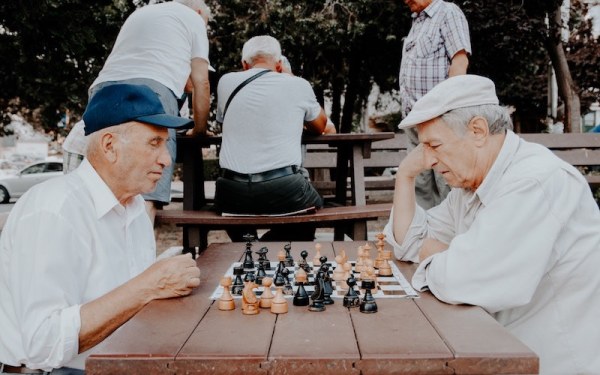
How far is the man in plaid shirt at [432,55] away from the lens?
5367mm

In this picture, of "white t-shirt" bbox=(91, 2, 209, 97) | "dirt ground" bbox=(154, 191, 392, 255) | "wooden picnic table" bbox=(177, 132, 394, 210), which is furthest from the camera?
"dirt ground" bbox=(154, 191, 392, 255)

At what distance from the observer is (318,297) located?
6.53ft

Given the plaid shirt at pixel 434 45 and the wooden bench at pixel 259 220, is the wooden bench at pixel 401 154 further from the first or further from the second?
the wooden bench at pixel 259 220

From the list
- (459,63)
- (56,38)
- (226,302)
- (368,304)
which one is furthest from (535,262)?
(56,38)

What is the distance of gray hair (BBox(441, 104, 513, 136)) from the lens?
233cm

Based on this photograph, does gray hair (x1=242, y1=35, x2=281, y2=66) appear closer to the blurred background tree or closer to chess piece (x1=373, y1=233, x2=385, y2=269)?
chess piece (x1=373, y1=233, x2=385, y2=269)

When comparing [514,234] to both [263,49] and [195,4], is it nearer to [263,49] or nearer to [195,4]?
[263,49]

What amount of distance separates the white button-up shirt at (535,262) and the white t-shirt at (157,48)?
288 centimetres

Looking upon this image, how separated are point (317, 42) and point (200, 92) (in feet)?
34.0

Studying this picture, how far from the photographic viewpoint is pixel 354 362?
1507 mm

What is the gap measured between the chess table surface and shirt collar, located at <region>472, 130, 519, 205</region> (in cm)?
52

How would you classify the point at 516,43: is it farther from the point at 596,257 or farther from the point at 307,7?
the point at 596,257

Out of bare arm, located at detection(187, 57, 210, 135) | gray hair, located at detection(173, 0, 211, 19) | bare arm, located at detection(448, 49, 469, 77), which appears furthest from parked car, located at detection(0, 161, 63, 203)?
bare arm, located at detection(448, 49, 469, 77)

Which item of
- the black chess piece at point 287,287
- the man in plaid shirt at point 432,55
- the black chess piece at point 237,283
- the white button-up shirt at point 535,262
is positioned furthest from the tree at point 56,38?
the white button-up shirt at point 535,262
